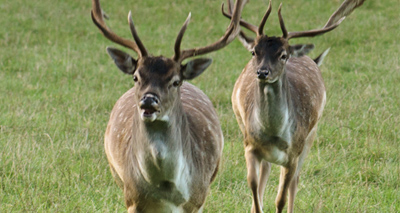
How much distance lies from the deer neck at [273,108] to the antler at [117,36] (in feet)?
5.18

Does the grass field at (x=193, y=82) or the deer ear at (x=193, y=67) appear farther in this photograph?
→ the grass field at (x=193, y=82)

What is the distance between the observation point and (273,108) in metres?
5.54

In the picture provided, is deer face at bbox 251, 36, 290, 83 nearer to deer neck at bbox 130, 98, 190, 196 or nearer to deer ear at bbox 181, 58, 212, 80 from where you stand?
deer ear at bbox 181, 58, 212, 80

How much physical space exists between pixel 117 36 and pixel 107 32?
0.11 metres

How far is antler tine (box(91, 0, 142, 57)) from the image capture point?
4324mm

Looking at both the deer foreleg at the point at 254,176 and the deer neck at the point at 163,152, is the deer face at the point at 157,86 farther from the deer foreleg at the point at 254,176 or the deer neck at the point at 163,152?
the deer foreleg at the point at 254,176

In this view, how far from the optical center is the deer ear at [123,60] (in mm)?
4211

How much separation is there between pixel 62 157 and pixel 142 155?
264 centimetres

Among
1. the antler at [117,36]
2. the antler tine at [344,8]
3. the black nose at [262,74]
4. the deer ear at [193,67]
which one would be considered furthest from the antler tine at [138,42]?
the antler tine at [344,8]

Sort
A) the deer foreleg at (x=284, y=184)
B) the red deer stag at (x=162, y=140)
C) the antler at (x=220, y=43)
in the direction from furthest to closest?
the deer foreleg at (x=284, y=184) < the antler at (x=220, y=43) < the red deer stag at (x=162, y=140)

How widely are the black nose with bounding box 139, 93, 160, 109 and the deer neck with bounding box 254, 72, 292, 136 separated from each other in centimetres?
202

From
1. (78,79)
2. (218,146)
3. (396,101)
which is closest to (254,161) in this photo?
(218,146)

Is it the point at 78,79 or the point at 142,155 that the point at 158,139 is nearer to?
the point at 142,155

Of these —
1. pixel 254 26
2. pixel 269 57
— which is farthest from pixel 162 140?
pixel 254 26
